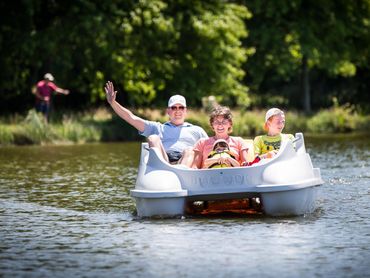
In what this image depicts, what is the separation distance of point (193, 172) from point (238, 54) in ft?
92.0

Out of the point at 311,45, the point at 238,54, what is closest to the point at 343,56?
the point at 311,45

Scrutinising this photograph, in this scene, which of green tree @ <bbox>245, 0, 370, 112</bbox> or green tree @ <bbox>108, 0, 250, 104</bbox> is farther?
green tree @ <bbox>245, 0, 370, 112</bbox>

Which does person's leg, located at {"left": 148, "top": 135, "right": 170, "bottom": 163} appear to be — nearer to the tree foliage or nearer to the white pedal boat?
the white pedal boat

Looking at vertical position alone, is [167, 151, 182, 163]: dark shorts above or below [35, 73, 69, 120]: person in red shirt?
below

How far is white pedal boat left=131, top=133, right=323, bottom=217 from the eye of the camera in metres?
13.5

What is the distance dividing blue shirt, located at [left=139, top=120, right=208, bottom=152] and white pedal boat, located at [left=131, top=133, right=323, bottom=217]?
3.43 ft

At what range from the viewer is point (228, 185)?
44.1 feet

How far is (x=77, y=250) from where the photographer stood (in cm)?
1145

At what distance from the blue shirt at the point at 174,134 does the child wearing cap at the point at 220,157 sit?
2.69 ft

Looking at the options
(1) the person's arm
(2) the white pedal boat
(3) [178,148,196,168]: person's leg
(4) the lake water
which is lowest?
(4) the lake water

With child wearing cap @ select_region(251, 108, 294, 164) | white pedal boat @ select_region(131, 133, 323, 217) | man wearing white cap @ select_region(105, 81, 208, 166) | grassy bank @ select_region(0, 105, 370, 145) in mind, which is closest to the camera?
white pedal boat @ select_region(131, 133, 323, 217)

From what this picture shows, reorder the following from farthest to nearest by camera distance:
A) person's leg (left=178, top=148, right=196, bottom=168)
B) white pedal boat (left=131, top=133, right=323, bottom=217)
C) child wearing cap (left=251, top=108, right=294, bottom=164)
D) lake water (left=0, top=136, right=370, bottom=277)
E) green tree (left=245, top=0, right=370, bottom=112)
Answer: green tree (left=245, top=0, right=370, bottom=112) < child wearing cap (left=251, top=108, right=294, bottom=164) < person's leg (left=178, top=148, right=196, bottom=168) < white pedal boat (left=131, top=133, right=323, bottom=217) < lake water (left=0, top=136, right=370, bottom=277)

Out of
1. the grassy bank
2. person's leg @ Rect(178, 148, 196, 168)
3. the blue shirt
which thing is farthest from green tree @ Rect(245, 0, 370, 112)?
person's leg @ Rect(178, 148, 196, 168)

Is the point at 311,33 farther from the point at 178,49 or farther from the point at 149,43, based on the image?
the point at 149,43
